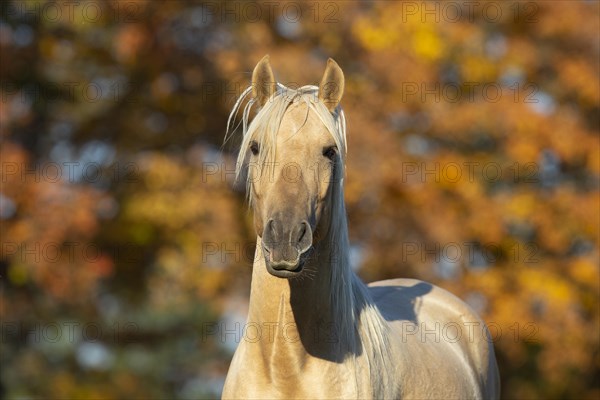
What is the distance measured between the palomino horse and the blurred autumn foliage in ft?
33.5

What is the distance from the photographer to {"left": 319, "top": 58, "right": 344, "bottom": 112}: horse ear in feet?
16.3

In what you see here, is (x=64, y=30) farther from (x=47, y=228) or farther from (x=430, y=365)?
(x=430, y=365)

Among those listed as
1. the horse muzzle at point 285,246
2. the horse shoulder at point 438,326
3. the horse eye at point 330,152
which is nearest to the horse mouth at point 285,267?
the horse muzzle at point 285,246

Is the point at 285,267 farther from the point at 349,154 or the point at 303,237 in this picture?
the point at 349,154

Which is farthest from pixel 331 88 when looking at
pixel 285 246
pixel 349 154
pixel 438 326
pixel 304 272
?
pixel 349 154

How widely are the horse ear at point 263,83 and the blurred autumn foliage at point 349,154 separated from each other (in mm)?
10196

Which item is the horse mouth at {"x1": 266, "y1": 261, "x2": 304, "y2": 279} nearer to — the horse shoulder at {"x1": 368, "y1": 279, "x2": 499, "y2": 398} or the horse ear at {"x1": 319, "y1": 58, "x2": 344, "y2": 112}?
the horse ear at {"x1": 319, "y1": 58, "x2": 344, "y2": 112}

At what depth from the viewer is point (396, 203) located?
15953 mm

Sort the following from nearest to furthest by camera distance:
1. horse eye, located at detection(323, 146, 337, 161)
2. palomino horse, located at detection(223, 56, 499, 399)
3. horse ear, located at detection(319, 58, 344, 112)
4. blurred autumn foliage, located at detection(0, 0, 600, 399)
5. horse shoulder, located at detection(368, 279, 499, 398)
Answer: palomino horse, located at detection(223, 56, 499, 399), horse eye, located at detection(323, 146, 337, 161), horse ear, located at detection(319, 58, 344, 112), horse shoulder, located at detection(368, 279, 499, 398), blurred autumn foliage, located at detection(0, 0, 600, 399)

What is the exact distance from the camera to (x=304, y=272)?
4.72 meters

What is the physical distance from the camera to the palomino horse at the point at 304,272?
4.44 metres

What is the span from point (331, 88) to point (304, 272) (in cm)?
94

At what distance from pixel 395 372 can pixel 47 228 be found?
10.3 metres

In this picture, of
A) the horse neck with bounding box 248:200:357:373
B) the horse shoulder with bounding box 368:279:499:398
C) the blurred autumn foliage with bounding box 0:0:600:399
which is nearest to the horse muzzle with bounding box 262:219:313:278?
the horse neck with bounding box 248:200:357:373
